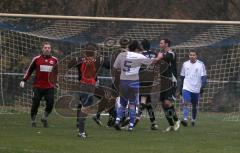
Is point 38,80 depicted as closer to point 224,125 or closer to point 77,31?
point 77,31

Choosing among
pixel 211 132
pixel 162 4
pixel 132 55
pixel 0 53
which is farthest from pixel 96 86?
pixel 162 4

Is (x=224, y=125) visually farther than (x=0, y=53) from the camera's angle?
No

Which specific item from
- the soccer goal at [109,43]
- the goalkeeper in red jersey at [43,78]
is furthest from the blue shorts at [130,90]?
the soccer goal at [109,43]

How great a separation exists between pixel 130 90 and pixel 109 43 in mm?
5733

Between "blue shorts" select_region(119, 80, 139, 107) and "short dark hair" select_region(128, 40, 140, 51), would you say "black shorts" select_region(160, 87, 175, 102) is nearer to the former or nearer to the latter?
"blue shorts" select_region(119, 80, 139, 107)

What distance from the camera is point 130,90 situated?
17047mm

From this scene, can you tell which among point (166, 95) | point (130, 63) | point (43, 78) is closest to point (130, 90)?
point (130, 63)

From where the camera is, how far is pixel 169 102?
17.9 meters

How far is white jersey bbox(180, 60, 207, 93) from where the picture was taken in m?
20.4

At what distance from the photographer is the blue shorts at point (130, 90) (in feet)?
55.8

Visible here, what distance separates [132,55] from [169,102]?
1671 millimetres

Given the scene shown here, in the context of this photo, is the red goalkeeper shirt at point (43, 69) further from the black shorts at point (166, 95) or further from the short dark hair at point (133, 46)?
the black shorts at point (166, 95)

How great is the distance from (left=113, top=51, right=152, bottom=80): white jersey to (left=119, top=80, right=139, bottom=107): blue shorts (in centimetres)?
11

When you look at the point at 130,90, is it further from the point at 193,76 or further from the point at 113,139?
the point at 193,76
